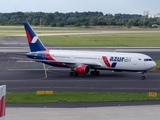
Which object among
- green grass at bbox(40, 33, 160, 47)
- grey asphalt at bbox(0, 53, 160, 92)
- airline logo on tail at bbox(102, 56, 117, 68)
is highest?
airline logo on tail at bbox(102, 56, 117, 68)

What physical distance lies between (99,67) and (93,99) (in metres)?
17.8

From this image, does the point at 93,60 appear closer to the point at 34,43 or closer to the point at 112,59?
the point at 112,59

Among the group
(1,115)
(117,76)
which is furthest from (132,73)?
(1,115)

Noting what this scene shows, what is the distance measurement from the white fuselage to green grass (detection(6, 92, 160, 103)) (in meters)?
12.3

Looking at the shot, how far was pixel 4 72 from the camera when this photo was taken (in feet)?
171

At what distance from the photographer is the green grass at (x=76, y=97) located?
31344 mm

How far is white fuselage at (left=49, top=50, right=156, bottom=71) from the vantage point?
47.3 meters

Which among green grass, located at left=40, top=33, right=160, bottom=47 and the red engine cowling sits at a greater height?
the red engine cowling

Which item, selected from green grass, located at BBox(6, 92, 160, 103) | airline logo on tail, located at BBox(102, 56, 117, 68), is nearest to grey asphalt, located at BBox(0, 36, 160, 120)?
airline logo on tail, located at BBox(102, 56, 117, 68)

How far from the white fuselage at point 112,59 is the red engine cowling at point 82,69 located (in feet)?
3.56

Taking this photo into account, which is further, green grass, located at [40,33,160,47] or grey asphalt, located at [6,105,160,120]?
green grass, located at [40,33,160,47]

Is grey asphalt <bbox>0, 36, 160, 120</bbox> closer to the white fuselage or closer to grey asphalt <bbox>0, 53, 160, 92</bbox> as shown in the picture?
grey asphalt <bbox>0, 53, 160, 92</bbox>

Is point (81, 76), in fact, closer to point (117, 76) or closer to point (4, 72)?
point (117, 76)

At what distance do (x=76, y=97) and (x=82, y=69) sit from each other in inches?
603
